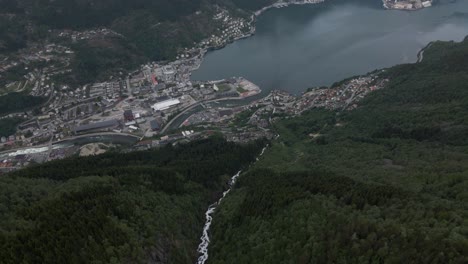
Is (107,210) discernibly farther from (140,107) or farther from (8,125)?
(8,125)

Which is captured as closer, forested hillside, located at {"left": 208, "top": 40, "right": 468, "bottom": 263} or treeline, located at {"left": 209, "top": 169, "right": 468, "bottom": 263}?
treeline, located at {"left": 209, "top": 169, "right": 468, "bottom": 263}

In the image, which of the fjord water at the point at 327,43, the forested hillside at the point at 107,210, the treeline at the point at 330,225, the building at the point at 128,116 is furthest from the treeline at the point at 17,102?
the treeline at the point at 330,225

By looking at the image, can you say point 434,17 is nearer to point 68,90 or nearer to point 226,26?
point 226,26

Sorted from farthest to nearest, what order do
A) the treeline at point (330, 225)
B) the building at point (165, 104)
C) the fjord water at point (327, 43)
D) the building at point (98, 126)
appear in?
the fjord water at point (327, 43) → the building at point (165, 104) → the building at point (98, 126) → the treeline at point (330, 225)

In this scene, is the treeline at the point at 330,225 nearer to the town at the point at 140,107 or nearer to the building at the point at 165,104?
the town at the point at 140,107

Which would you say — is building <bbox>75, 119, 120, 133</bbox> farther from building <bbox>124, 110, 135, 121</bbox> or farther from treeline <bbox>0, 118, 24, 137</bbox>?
treeline <bbox>0, 118, 24, 137</bbox>

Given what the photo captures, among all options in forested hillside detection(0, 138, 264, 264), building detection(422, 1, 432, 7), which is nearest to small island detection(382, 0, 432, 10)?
building detection(422, 1, 432, 7)

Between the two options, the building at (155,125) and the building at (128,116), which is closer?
the building at (155,125)
